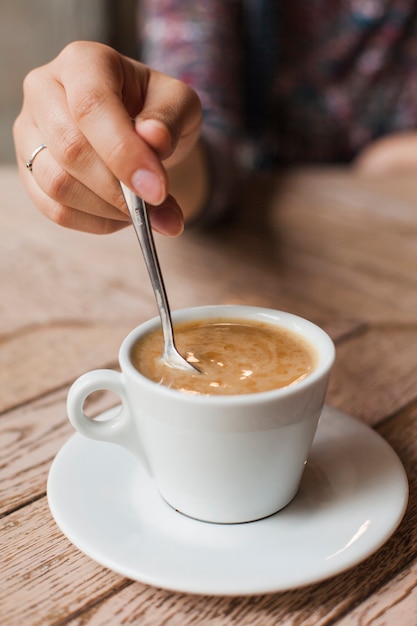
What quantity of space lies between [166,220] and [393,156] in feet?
3.93

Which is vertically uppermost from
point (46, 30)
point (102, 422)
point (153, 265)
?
point (153, 265)

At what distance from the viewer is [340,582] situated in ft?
1.47

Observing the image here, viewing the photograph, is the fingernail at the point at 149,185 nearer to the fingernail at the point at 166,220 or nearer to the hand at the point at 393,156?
the fingernail at the point at 166,220

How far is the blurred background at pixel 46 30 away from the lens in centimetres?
309

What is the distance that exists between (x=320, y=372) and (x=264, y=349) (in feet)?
0.25

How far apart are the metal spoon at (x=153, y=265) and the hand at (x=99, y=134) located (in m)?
0.02

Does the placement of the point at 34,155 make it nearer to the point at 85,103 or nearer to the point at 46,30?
the point at 85,103

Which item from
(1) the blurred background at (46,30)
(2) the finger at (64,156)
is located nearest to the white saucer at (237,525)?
(2) the finger at (64,156)

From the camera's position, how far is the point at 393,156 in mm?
1661

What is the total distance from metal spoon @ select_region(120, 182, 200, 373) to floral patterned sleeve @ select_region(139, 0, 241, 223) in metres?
0.80

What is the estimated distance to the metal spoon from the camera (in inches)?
21.3

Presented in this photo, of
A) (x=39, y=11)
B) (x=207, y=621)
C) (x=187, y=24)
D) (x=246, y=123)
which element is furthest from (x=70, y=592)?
(x=39, y=11)

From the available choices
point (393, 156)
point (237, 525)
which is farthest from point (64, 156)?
point (393, 156)

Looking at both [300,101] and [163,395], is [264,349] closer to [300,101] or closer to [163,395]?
[163,395]
